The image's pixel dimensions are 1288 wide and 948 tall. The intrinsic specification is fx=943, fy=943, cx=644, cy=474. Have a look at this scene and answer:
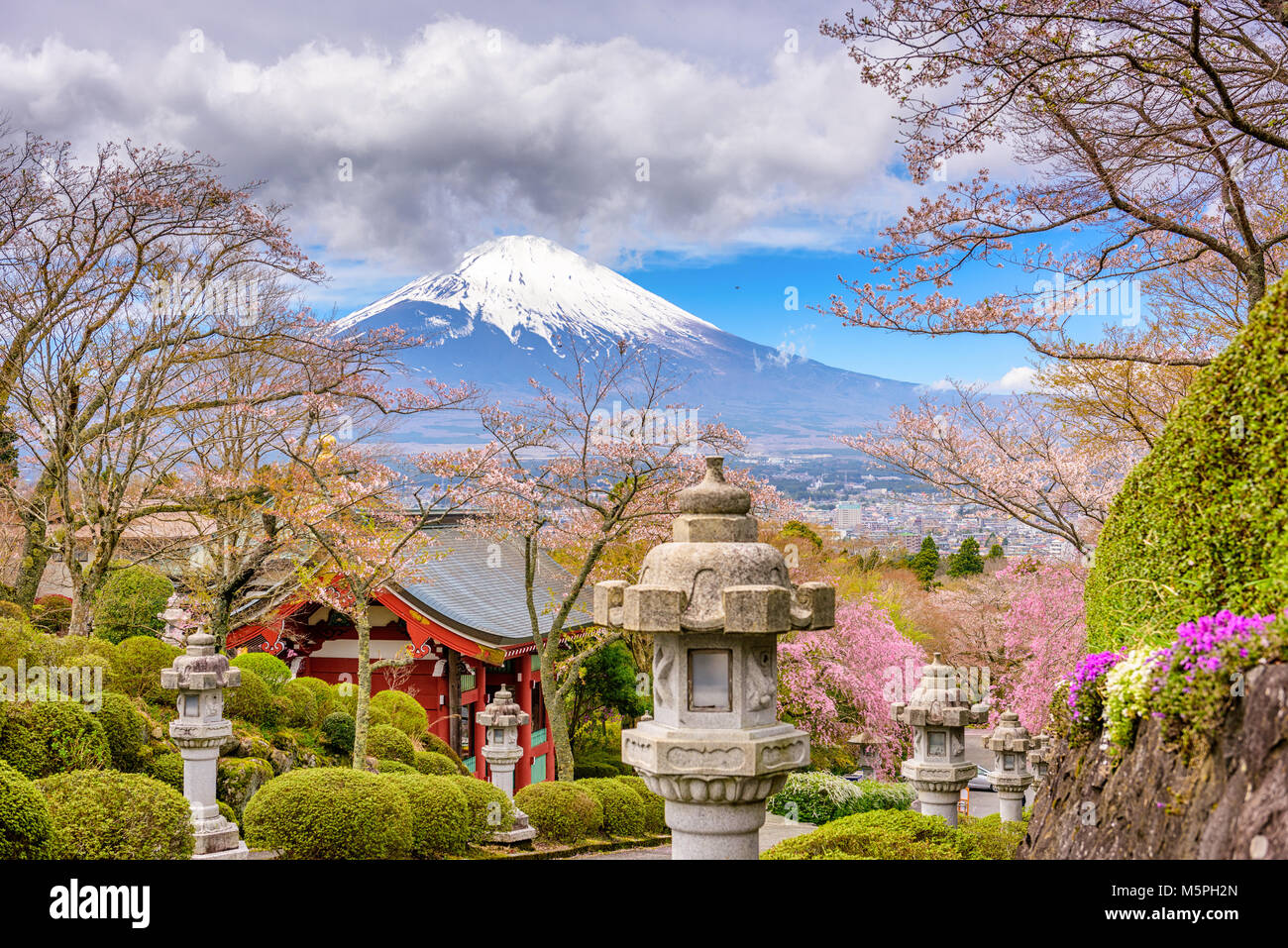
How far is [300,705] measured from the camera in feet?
48.8

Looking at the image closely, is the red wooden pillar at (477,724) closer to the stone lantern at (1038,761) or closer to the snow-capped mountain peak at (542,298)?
the stone lantern at (1038,761)

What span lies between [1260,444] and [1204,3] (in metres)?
6.51

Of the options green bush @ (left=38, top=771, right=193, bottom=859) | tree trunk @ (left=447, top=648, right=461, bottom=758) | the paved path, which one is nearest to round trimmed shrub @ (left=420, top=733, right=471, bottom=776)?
tree trunk @ (left=447, top=648, right=461, bottom=758)

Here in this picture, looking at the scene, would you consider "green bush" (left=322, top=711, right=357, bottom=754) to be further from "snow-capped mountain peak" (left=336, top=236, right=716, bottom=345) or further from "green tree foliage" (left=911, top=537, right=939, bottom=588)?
"snow-capped mountain peak" (left=336, top=236, right=716, bottom=345)

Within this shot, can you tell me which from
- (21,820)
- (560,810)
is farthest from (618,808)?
(21,820)

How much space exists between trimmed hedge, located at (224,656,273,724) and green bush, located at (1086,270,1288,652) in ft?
39.1

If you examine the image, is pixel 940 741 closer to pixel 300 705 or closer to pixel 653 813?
pixel 653 813

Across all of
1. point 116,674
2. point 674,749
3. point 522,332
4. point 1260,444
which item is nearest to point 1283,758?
Answer: point 1260,444

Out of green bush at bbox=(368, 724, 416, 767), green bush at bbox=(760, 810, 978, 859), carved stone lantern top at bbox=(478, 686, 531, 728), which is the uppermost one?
carved stone lantern top at bbox=(478, 686, 531, 728)

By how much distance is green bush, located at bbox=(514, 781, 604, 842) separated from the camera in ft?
41.6

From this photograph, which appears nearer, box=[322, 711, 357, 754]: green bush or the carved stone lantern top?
the carved stone lantern top

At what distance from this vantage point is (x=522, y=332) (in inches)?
5251

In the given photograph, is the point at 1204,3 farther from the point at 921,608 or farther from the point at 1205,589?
the point at 921,608

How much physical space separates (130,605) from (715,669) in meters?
15.8
